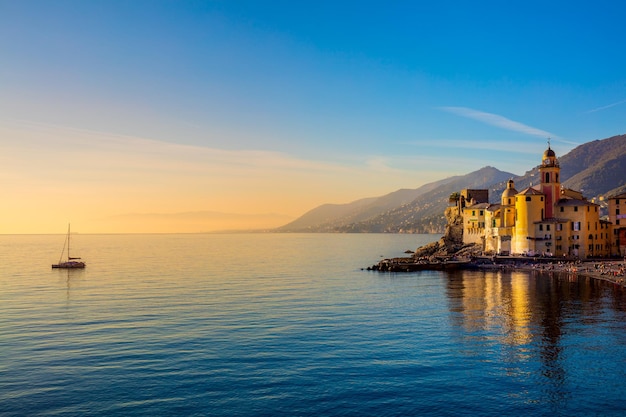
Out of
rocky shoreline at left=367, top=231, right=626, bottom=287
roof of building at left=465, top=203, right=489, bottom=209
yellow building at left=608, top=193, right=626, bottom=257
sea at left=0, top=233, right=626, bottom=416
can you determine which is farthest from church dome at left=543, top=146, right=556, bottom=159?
sea at left=0, top=233, right=626, bottom=416

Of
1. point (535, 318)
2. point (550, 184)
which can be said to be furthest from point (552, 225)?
point (535, 318)

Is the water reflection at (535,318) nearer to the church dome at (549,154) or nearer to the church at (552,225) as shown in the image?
the church at (552,225)

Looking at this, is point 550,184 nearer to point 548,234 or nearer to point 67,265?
point 548,234

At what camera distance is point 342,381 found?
36.0m

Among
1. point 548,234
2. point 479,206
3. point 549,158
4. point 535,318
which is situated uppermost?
point 549,158

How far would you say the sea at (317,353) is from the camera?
1268 inches

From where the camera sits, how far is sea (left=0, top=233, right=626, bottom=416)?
32219 mm

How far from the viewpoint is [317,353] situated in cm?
4297

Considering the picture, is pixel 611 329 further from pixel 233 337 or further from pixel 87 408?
pixel 87 408

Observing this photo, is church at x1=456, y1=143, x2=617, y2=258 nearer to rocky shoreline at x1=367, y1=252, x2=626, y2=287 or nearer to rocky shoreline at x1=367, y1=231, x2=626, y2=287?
rocky shoreline at x1=367, y1=231, x2=626, y2=287

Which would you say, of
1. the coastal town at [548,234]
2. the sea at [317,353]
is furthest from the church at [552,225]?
the sea at [317,353]

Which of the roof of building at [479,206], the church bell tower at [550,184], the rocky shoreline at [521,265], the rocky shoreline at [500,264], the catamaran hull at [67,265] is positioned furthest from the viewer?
the roof of building at [479,206]

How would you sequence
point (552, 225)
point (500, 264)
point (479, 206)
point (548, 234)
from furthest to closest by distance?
point (479, 206) → point (548, 234) → point (552, 225) → point (500, 264)

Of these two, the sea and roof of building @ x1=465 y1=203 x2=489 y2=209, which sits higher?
roof of building @ x1=465 y1=203 x2=489 y2=209
